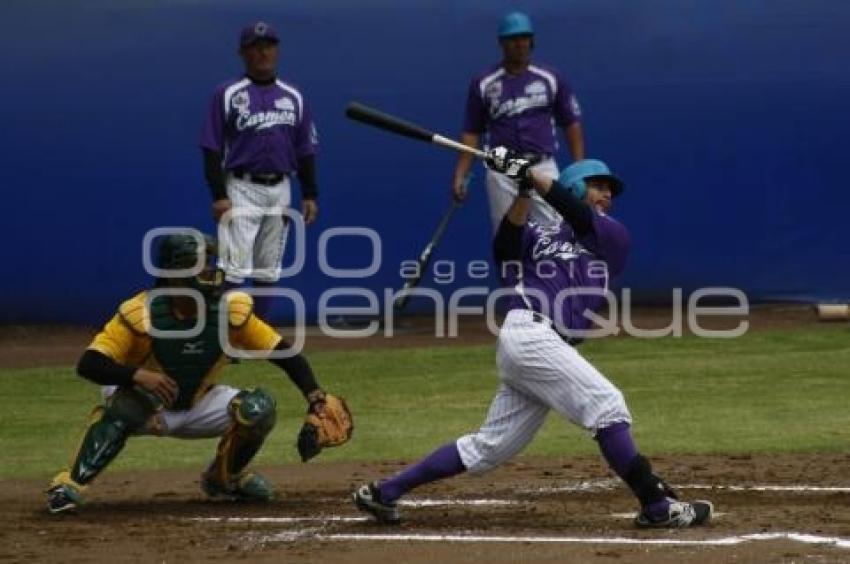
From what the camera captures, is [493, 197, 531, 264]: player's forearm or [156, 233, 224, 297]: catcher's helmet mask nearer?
[493, 197, 531, 264]: player's forearm

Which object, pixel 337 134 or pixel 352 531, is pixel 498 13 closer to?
pixel 337 134

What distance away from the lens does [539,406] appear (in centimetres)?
728

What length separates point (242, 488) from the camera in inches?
312

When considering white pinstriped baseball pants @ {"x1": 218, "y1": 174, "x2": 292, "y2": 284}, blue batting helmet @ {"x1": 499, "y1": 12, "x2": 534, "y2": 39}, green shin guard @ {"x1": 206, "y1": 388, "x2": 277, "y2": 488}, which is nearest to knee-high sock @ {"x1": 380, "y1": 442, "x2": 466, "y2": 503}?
green shin guard @ {"x1": 206, "y1": 388, "x2": 277, "y2": 488}

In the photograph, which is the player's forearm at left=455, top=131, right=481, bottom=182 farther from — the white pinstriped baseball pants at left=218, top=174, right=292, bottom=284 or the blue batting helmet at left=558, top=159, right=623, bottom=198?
the blue batting helmet at left=558, top=159, right=623, bottom=198

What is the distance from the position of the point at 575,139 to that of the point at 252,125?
90.0 inches

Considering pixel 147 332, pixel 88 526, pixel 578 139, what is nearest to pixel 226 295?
pixel 147 332

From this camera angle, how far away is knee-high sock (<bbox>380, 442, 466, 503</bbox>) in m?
7.19

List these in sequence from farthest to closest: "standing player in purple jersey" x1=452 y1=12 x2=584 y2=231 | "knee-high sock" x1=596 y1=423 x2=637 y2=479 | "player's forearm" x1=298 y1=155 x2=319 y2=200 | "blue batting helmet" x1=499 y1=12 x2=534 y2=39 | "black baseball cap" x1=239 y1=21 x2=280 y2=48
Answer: "standing player in purple jersey" x1=452 y1=12 x2=584 y2=231
"blue batting helmet" x1=499 y1=12 x2=534 y2=39
"player's forearm" x1=298 y1=155 x2=319 y2=200
"black baseball cap" x1=239 y1=21 x2=280 y2=48
"knee-high sock" x1=596 y1=423 x2=637 y2=479

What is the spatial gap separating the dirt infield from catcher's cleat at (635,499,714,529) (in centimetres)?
5

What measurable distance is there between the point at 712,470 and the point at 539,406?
169 centimetres

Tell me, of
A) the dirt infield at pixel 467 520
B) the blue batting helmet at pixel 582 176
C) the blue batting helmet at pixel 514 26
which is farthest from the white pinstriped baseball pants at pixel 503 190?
the blue batting helmet at pixel 582 176

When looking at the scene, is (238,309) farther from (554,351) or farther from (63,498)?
(554,351)

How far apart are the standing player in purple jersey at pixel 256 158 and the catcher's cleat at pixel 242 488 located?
3831mm
